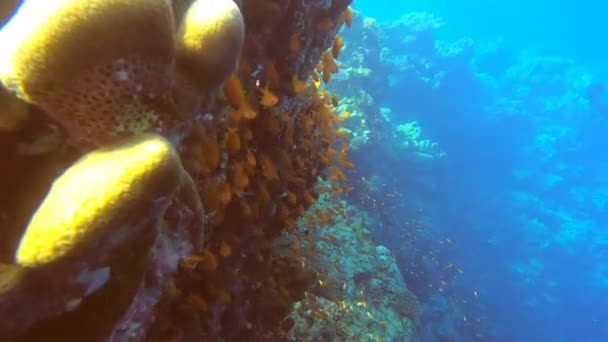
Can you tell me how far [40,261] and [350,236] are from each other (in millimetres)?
8575

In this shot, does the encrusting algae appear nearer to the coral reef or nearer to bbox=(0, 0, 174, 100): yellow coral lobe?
bbox=(0, 0, 174, 100): yellow coral lobe

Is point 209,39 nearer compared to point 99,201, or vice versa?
point 99,201

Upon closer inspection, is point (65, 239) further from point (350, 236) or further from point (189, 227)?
point (350, 236)

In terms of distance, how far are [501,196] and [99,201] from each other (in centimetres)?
2673

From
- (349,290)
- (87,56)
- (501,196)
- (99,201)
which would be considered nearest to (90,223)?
(99,201)

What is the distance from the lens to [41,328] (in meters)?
1.57

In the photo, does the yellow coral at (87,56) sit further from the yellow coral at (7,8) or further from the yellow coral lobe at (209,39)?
the yellow coral at (7,8)

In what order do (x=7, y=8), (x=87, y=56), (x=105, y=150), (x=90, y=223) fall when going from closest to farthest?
(x=90, y=223)
(x=87, y=56)
(x=105, y=150)
(x=7, y=8)

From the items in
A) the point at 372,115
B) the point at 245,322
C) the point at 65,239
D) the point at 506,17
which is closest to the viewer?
the point at 65,239

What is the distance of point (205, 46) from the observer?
174cm

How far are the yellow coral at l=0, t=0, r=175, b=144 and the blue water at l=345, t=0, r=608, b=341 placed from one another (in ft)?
40.3

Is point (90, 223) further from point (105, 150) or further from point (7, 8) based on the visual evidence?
point (7, 8)

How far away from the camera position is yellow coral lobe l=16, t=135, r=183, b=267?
4.42 feet

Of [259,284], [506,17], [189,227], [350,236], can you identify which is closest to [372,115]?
[350,236]
